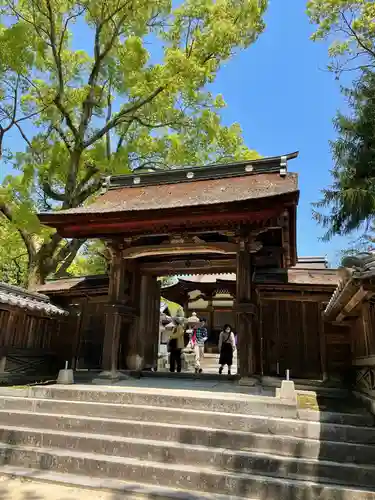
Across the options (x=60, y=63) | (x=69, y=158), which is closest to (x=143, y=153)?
(x=69, y=158)

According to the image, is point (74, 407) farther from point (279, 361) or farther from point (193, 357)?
point (193, 357)

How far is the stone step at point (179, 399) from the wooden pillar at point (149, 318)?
3.35m

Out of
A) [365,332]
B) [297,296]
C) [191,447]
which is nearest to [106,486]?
[191,447]

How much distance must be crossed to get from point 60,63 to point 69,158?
12.9 feet

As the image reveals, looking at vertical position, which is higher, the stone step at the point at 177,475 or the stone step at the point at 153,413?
the stone step at the point at 153,413

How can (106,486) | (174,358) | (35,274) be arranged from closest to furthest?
1. (106,486)
2. (174,358)
3. (35,274)

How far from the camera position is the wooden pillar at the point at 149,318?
→ 10609mm

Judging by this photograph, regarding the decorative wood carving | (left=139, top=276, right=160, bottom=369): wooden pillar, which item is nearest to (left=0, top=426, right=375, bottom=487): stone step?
the decorative wood carving

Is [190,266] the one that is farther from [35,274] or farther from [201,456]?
[35,274]

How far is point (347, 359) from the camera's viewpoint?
8.55m

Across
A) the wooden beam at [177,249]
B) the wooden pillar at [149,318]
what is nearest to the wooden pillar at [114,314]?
the wooden beam at [177,249]

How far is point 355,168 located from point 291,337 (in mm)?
15127

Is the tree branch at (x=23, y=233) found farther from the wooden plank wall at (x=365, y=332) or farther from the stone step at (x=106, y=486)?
the wooden plank wall at (x=365, y=332)

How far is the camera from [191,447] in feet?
17.3
